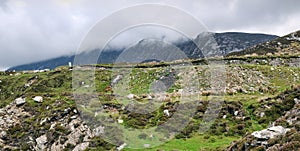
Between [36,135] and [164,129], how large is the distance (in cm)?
1282

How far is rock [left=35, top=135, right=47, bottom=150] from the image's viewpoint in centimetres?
3309

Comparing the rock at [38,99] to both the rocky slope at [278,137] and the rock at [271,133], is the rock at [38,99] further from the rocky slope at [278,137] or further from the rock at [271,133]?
the rock at [271,133]

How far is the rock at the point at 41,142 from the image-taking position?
33094mm

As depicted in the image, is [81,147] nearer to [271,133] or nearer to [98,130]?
[98,130]

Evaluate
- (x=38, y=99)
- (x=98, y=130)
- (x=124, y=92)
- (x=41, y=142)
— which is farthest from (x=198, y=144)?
(x=38, y=99)

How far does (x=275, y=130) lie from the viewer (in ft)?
68.5

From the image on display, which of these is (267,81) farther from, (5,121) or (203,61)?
(5,121)

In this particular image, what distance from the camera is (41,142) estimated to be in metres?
33.7

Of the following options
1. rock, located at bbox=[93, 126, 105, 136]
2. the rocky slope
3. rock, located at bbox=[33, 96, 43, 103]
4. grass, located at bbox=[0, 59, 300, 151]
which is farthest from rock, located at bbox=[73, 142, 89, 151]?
the rocky slope

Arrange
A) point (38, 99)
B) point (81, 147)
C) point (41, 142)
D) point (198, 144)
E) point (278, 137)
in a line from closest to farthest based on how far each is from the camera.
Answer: point (278, 137) < point (198, 144) < point (81, 147) < point (41, 142) < point (38, 99)

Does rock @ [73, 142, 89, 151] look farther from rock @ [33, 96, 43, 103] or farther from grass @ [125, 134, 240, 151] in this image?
rock @ [33, 96, 43, 103]

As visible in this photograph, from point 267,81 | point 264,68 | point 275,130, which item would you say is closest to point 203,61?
point 264,68

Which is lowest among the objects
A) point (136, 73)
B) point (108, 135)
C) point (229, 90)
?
point (108, 135)

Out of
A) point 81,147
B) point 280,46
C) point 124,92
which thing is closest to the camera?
point 81,147
